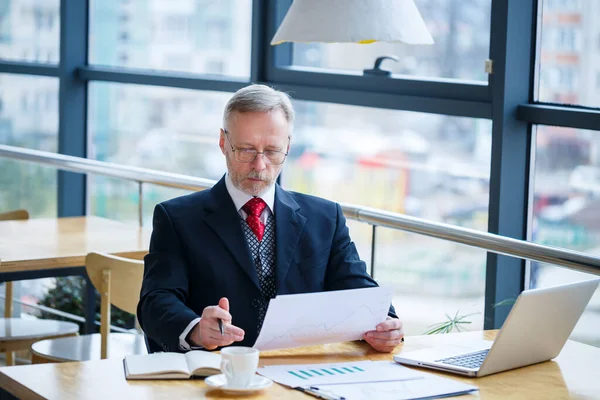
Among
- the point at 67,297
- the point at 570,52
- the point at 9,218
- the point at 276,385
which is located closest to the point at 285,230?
the point at 276,385

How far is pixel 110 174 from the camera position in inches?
157

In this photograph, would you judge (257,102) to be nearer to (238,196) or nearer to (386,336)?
(238,196)

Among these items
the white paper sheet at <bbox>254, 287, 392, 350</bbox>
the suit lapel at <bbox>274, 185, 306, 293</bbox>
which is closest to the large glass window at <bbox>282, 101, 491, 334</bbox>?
the suit lapel at <bbox>274, 185, 306, 293</bbox>

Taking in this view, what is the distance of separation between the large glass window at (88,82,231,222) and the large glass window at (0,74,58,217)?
0.30 meters

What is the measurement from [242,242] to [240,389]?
0.56 m

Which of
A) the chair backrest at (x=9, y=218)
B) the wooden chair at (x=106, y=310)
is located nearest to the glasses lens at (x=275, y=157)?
the wooden chair at (x=106, y=310)

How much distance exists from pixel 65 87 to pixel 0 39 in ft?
2.55

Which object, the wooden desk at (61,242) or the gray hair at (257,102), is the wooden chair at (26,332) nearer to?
the wooden desk at (61,242)

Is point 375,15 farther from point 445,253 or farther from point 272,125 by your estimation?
point 445,253

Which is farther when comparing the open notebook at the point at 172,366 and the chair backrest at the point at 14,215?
the chair backrest at the point at 14,215

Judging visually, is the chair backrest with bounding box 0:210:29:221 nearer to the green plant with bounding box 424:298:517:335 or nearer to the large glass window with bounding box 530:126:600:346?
the green plant with bounding box 424:298:517:335

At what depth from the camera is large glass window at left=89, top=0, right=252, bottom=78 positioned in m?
4.59

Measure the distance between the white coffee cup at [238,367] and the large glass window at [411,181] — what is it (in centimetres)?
180

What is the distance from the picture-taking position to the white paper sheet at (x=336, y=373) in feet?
5.92
